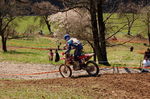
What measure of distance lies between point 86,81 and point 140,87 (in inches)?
90.6

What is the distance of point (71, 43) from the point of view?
38.6 feet

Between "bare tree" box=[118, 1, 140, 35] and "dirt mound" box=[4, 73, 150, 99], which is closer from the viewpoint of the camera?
"dirt mound" box=[4, 73, 150, 99]

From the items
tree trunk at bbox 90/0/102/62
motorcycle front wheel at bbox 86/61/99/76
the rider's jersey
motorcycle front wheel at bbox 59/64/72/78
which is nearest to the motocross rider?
the rider's jersey

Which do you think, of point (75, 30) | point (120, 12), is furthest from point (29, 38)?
point (120, 12)

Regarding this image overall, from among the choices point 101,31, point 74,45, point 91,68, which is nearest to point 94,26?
point 101,31

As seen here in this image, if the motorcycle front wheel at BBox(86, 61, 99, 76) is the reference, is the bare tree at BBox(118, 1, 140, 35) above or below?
above

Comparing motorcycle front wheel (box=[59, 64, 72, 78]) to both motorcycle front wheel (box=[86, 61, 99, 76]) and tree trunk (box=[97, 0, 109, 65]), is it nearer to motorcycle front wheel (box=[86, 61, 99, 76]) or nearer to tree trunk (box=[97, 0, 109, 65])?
motorcycle front wheel (box=[86, 61, 99, 76])

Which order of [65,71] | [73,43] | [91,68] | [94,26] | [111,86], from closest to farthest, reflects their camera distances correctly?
[111,86] < [73,43] < [91,68] < [65,71] < [94,26]

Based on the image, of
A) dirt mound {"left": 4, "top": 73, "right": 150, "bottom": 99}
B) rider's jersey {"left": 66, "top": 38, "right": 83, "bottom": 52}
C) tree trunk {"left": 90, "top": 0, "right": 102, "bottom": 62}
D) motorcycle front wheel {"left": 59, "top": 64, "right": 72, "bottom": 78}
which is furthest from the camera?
tree trunk {"left": 90, "top": 0, "right": 102, "bottom": 62}

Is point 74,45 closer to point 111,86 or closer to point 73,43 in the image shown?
point 73,43

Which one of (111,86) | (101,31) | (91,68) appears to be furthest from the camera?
(101,31)

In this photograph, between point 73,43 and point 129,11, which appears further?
point 129,11

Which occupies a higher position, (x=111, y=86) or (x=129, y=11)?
(x=129, y=11)

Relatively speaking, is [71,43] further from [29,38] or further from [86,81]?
[29,38]
